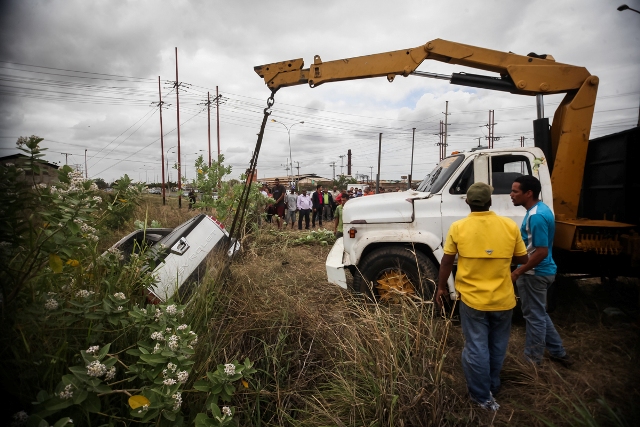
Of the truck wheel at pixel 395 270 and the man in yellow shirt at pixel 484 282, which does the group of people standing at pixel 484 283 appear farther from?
the truck wheel at pixel 395 270

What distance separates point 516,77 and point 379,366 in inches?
164

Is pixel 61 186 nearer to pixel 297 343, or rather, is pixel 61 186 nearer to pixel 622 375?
pixel 297 343

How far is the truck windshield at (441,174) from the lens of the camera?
418 centimetres

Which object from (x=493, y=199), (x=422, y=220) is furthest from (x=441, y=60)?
(x=422, y=220)

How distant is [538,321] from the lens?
2.98 m

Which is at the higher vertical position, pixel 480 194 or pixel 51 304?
pixel 480 194

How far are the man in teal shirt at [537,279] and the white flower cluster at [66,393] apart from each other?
10.5ft

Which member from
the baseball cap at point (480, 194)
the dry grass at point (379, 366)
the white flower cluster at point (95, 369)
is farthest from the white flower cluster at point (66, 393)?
the baseball cap at point (480, 194)

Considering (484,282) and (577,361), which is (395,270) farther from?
(577,361)

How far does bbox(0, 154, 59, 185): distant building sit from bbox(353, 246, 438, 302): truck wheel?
297 cm

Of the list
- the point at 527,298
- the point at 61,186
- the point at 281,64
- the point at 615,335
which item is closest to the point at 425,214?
the point at 527,298

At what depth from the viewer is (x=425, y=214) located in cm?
405

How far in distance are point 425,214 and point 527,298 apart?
55.0 inches

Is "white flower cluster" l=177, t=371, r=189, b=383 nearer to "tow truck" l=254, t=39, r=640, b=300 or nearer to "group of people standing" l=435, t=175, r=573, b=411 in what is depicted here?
"group of people standing" l=435, t=175, r=573, b=411
